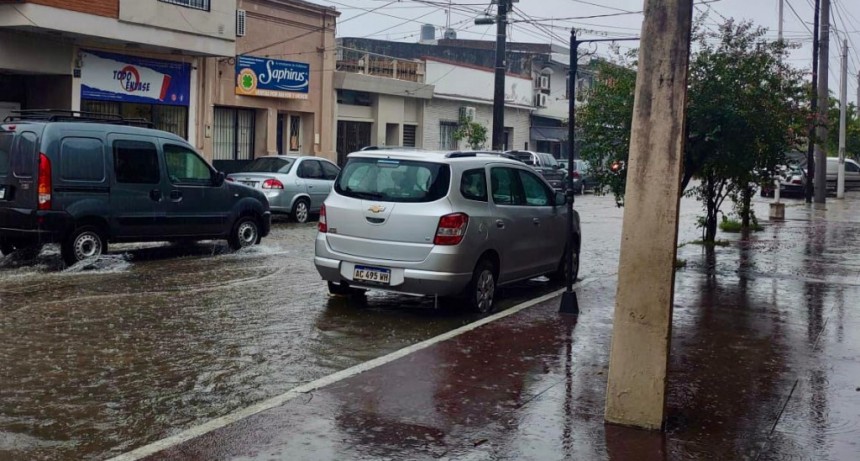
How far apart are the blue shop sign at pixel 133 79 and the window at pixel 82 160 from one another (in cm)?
1120

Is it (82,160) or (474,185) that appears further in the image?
(82,160)

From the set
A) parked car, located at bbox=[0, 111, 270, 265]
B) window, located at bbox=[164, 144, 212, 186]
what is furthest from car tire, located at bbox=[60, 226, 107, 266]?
window, located at bbox=[164, 144, 212, 186]

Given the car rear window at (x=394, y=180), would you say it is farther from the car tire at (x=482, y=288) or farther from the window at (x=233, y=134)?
the window at (x=233, y=134)

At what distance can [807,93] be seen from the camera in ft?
56.6

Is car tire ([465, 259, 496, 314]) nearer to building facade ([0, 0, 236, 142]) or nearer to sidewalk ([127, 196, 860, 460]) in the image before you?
sidewalk ([127, 196, 860, 460])

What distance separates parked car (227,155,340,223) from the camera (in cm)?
2195

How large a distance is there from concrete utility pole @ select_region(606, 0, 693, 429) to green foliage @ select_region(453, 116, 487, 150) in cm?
3522

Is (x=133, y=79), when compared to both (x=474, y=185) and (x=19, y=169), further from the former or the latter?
(x=474, y=185)

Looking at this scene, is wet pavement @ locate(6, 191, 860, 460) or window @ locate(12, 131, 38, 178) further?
window @ locate(12, 131, 38, 178)

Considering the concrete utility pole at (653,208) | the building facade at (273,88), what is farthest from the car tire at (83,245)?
the building facade at (273,88)

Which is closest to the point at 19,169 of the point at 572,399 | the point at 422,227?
the point at 422,227

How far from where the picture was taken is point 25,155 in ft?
42.9

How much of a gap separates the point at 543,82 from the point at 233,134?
26563 millimetres

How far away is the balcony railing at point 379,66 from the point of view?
36375 mm
